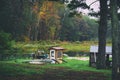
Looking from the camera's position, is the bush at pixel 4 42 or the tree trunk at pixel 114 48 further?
the bush at pixel 4 42

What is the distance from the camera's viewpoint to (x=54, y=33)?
8875 cm

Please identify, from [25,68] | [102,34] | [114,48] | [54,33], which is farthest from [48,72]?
[54,33]

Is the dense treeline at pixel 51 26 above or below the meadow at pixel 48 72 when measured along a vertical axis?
above

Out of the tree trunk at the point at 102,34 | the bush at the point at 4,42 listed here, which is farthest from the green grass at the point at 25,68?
the bush at the point at 4,42

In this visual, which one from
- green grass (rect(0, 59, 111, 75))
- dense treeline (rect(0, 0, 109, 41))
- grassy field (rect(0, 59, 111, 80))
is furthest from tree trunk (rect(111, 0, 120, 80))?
dense treeline (rect(0, 0, 109, 41))

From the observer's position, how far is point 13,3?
146 feet

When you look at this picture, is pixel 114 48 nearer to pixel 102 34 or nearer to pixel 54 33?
pixel 102 34

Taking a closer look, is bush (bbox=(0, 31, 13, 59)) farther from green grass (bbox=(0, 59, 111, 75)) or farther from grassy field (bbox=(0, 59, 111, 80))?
grassy field (bbox=(0, 59, 111, 80))

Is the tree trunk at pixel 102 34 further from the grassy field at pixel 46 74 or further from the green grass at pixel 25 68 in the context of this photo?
the grassy field at pixel 46 74

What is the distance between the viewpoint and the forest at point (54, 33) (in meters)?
23.1

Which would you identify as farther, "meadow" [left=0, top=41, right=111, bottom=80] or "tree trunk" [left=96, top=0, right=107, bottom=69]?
"tree trunk" [left=96, top=0, right=107, bottom=69]

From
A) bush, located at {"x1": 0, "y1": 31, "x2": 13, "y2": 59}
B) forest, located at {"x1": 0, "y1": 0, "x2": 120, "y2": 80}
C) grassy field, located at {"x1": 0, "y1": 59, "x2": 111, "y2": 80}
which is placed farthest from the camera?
bush, located at {"x1": 0, "y1": 31, "x2": 13, "y2": 59}

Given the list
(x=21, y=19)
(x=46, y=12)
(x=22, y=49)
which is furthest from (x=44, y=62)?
(x=46, y=12)

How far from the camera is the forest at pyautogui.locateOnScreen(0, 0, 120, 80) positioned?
75.8 ft
